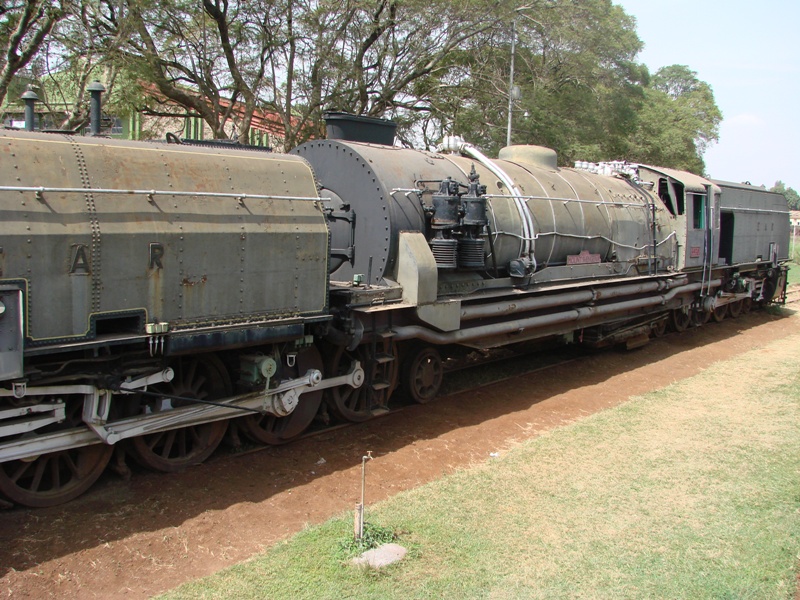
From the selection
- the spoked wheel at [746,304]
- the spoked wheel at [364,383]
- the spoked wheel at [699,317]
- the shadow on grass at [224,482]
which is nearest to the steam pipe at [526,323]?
the spoked wheel at [364,383]

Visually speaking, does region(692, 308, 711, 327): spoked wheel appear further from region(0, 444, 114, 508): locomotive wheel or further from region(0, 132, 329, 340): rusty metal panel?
region(0, 444, 114, 508): locomotive wheel

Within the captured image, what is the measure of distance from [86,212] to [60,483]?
2.24m

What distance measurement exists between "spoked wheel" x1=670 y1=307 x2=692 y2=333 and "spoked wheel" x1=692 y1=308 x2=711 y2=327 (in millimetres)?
287

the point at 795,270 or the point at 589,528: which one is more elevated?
the point at 795,270

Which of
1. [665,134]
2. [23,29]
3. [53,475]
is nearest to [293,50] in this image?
[23,29]

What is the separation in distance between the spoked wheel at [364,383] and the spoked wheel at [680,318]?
344 inches

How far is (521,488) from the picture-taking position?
6055mm

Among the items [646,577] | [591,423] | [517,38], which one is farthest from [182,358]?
[517,38]

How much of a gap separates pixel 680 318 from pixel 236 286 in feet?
37.9

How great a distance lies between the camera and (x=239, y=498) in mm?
5730

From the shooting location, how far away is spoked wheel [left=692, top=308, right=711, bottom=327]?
49.2 ft

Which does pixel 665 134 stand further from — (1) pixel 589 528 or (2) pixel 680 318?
(1) pixel 589 528

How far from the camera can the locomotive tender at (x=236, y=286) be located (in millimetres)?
4777

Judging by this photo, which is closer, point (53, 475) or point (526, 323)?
point (53, 475)
